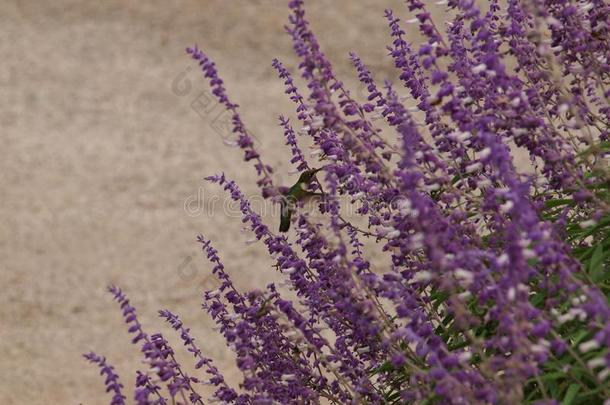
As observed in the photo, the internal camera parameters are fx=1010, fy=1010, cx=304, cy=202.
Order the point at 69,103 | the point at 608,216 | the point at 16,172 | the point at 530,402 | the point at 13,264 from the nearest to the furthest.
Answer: the point at 530,402
the point at 608,216
the point at 13,264
the point at 16,172
the point at 69,103

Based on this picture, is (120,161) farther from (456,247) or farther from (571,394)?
(571,394)

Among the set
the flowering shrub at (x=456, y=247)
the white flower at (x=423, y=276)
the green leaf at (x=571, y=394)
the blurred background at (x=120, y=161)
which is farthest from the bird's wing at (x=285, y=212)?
the blurred background at (x=120, y=161)

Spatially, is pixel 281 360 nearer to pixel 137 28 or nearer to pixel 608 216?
pixel 608 216

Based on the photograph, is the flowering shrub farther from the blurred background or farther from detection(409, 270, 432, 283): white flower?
the blurred background

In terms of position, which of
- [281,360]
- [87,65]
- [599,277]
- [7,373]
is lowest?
[599,277]

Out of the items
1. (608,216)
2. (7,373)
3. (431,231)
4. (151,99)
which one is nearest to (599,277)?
(608,216)

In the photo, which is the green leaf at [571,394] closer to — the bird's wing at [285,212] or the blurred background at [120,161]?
the bird's wing at [285,212]

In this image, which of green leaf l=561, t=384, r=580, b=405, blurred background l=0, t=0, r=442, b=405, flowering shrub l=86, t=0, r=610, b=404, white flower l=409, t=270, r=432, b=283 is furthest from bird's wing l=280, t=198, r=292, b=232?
blurred background l=0, t=0, r=442, b=405
